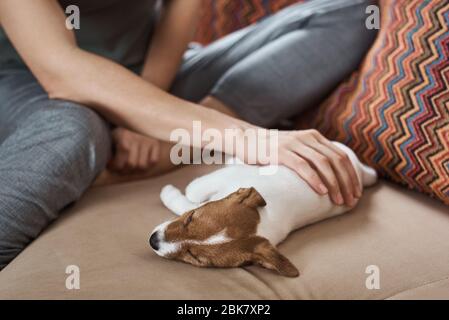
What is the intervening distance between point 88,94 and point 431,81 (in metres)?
0.65

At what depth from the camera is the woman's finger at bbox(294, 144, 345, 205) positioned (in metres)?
0.98

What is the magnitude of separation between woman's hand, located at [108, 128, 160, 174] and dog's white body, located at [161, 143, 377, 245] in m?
0.18

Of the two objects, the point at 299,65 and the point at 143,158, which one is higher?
the point at 299,65

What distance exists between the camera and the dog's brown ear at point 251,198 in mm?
906

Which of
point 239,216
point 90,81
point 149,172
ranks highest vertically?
point 90,81

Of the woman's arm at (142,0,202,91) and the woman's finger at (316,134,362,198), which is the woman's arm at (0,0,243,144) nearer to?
the woman's finger at (316,134,362,198)

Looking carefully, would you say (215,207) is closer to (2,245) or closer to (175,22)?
(2,245)

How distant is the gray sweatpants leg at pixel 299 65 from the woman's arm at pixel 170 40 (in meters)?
0.12

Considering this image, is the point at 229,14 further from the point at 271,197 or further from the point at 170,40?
the point at 271,197

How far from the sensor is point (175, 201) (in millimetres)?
1019

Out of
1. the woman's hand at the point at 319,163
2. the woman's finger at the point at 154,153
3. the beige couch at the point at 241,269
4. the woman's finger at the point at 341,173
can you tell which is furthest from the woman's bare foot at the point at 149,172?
the woman's finger at the point at 341,173

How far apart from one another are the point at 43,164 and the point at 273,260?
425 mm

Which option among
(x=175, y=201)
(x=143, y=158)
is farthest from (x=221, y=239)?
(x=143, y=158)

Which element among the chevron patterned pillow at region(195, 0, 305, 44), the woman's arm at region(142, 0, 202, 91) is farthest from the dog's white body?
the chevron patterned pillow at region(195, 0, 305, 44)
